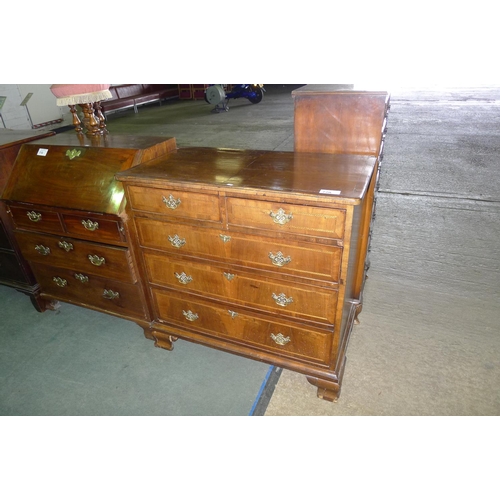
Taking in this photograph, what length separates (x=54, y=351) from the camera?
2420 mm

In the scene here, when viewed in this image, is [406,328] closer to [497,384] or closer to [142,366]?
[497,384]

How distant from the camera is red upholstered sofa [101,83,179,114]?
33.9 ft

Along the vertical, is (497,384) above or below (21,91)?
below

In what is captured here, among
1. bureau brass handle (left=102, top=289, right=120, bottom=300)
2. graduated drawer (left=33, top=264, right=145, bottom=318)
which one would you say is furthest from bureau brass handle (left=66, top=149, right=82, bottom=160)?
bureau brass handle (left=102, top=289, right=120, bottom=300)

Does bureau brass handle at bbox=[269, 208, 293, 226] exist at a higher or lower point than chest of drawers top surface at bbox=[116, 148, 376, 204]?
lower

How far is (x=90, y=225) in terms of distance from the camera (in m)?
2.07

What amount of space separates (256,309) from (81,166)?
53.1 inches

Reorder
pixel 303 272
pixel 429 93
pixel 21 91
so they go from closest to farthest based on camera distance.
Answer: pixel 303 272 < pixel 21 91 < pixel 429 93

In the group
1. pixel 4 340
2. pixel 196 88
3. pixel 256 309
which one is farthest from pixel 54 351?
pixel 196 88

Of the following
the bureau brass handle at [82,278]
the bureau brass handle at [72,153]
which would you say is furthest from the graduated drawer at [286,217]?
the bureau brass handle at [82,278]

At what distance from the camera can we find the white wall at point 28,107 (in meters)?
7.90

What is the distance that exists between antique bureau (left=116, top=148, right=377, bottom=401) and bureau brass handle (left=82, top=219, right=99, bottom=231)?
26 centimetres

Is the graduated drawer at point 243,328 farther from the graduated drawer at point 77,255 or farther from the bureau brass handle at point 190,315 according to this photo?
the graduated drawer at point 77,255

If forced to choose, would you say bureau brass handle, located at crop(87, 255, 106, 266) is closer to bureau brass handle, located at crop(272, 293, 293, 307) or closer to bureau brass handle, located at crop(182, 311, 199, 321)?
bureau brass handle, located at crop(182, 311, 199, 321)
